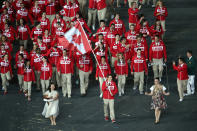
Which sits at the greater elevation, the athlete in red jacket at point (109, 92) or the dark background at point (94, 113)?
A: the athlete in red jacket at point (109, 92)

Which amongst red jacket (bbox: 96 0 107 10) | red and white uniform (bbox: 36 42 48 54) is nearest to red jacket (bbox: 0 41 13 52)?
red and white uniform (bbox: 36 42 48 54)

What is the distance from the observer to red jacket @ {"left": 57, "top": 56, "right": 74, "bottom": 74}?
22.8 m

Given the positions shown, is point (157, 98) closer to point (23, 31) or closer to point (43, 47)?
point (43, 47)

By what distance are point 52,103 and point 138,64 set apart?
4213mm

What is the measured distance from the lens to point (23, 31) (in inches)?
1022

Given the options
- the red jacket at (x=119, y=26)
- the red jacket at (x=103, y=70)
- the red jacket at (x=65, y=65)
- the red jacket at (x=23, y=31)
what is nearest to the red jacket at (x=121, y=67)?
the red jacket at (x=103, y=70)

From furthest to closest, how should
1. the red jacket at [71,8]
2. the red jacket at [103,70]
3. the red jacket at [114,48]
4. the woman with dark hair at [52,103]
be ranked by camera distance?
the red jacket at [71,8] < the red jacket at [114,48] < the red jacket at [103,70] < the woman with dark hair at [52,103]

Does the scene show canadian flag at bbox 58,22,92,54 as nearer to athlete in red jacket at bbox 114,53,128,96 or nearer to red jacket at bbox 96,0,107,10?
athlete in red jacket at bbox 114,53,128,96

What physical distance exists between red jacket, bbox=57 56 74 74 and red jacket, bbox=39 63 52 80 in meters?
0.45

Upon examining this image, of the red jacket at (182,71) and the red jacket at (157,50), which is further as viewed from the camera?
the red jacket at (157,50)

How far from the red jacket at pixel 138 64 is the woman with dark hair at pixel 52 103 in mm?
3803

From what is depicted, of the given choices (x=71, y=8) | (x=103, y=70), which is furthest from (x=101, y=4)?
(x=103, y=70)

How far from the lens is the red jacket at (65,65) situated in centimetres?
2280

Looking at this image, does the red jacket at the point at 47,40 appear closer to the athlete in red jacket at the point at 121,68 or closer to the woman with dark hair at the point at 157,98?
the athlete in red jacket at the point at 121,68
